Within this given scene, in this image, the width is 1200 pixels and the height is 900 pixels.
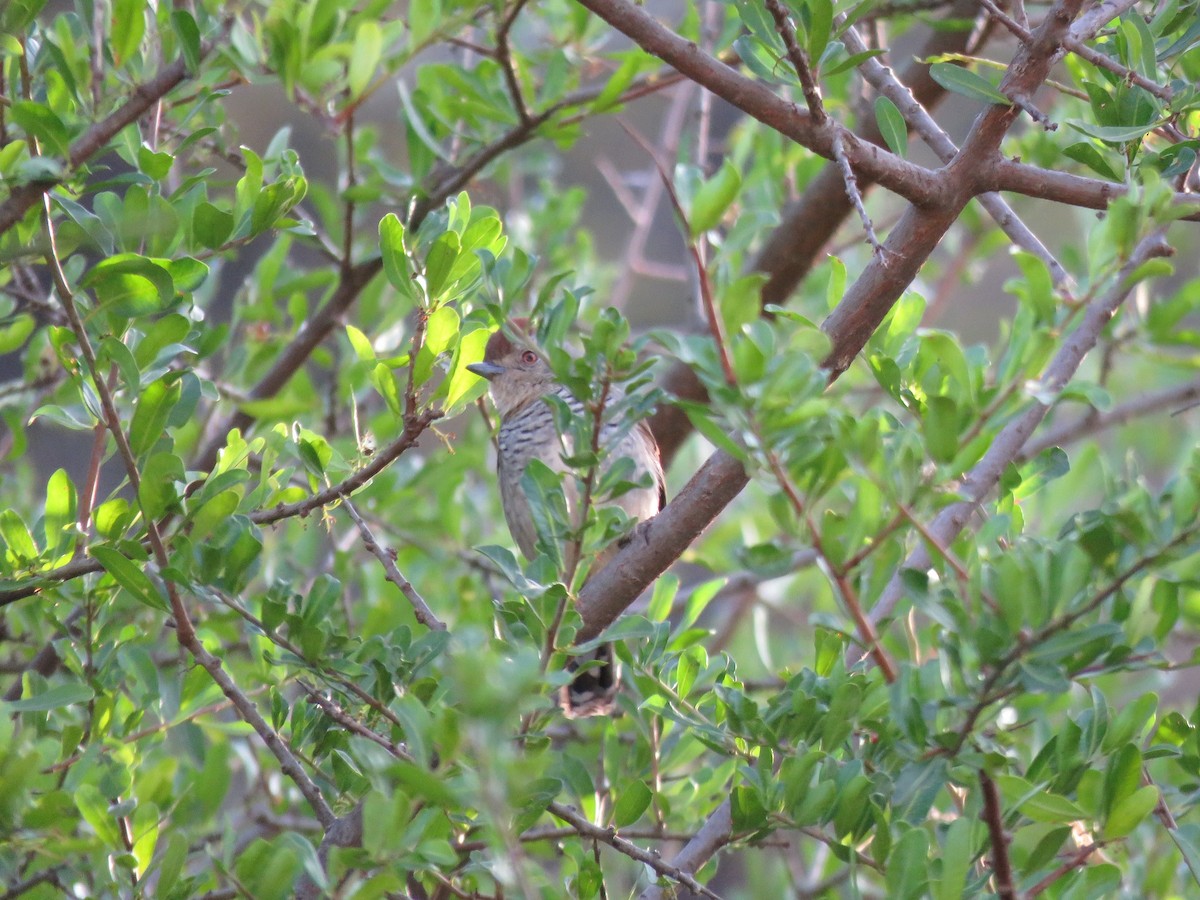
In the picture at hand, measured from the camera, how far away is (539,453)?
4379 mm

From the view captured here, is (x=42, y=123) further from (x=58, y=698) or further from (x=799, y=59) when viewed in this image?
(x=799, y=59)

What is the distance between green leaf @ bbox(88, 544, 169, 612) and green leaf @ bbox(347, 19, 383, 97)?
149 cm

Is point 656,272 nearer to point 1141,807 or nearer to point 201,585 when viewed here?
point 201,585

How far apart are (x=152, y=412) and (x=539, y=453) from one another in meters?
2.37

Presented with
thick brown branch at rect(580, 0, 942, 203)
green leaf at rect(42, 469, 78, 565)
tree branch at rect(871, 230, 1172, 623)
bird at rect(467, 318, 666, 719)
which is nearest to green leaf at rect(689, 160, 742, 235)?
thick brown branch at rect(580, 0, 942, 203)

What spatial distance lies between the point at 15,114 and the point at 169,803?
141 centimetres

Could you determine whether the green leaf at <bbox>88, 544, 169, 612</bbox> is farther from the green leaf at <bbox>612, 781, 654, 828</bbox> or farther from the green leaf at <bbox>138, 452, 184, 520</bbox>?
the green leaf at <bbox>612, 781, 654, 828</bbox>

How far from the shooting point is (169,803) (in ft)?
8.17

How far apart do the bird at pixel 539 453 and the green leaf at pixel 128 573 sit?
1.50 metres

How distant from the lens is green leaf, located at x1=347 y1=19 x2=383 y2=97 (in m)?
2.94

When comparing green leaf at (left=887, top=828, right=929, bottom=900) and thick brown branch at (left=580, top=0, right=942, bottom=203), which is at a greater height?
thick brown branch at (left=580, top=0, right=942, bottom=203)

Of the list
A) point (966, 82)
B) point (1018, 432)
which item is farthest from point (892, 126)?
point (1018, 432)

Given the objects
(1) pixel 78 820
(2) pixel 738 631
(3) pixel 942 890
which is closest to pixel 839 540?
(3) pixel 942 890

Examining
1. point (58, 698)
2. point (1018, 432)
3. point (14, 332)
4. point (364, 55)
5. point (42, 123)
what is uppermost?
point (364, 55)
